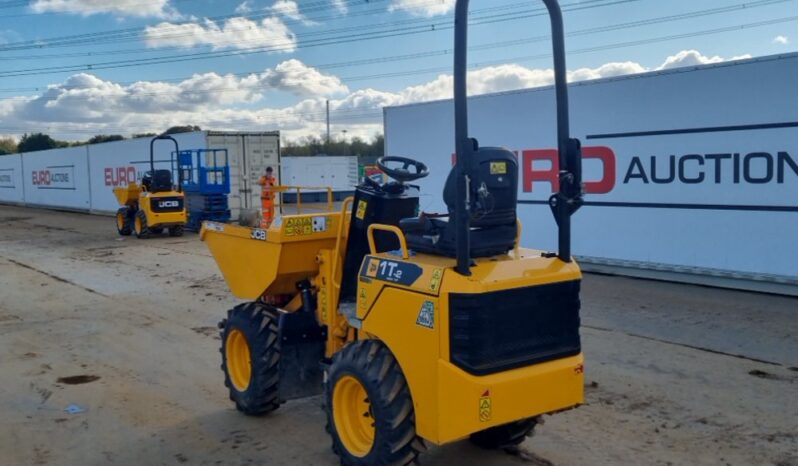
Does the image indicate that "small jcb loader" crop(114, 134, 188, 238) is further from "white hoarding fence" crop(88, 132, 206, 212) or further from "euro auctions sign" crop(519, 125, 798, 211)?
"euro auctions sign" crop(519, 125, 798, 211)

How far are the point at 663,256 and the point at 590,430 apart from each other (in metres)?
6.66

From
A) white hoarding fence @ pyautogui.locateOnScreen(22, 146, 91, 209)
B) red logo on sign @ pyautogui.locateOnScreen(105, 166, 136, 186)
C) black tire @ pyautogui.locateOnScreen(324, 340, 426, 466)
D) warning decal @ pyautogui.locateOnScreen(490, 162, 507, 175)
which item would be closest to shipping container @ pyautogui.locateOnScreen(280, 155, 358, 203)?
white hoarding fence @ pyautogui.locateOnScreen(22, 146, 91, 209)

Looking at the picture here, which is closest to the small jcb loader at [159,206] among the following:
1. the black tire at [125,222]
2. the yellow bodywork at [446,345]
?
the black tire at [125,222]

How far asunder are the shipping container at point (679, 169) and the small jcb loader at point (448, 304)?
5283mm

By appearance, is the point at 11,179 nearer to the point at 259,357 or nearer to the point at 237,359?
the point at 237,359

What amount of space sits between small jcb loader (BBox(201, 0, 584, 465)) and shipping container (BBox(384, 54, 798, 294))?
5283mm

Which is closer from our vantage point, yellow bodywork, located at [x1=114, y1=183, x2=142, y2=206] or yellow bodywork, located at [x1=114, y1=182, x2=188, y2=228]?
yellow bodywork, located at [x1=114, y1=182, x2=188, y2=228]

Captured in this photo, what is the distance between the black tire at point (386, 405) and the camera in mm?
3986

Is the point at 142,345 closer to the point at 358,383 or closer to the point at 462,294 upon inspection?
the point at 358,383

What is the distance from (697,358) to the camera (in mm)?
7082

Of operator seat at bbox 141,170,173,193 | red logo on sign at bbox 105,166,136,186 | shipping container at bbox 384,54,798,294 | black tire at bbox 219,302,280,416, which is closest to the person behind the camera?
black tire at bbox 219,302,280,416

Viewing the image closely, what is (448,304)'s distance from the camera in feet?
12.4

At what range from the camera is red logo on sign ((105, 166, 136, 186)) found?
88.8 ft

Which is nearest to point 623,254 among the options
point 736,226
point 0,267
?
point 736,226
